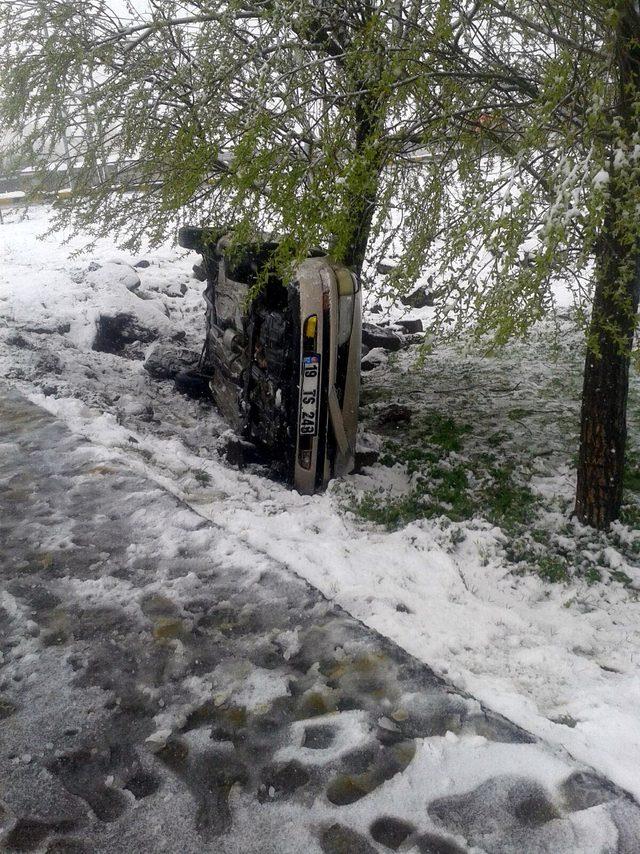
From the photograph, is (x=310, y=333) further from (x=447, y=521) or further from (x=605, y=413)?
(x=605, y=413)

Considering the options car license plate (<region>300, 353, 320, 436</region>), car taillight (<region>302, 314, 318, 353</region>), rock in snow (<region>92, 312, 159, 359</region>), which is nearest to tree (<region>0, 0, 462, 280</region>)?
car taillight (<region>302, 314, 318, 353</region>)

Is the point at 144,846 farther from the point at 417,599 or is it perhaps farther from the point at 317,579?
the point at 417,599

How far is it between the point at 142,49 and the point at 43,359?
3691mm

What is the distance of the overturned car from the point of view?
17.8ft

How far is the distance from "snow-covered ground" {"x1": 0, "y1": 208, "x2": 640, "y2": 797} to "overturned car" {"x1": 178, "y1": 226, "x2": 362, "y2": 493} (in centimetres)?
34

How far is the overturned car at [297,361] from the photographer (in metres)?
5.43

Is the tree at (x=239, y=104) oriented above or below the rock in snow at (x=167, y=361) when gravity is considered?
above

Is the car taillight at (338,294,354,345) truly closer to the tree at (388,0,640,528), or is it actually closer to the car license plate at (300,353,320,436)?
the car license plate at (300,353,320,436)

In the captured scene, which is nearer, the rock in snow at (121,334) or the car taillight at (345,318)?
the car taillight at (345,318)

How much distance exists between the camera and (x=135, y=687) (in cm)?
286

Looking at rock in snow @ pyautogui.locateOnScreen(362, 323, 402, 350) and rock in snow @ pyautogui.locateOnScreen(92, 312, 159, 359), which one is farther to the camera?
rock in snow @ pyautogui.locateOnScreen(362, 323, 402, 350)

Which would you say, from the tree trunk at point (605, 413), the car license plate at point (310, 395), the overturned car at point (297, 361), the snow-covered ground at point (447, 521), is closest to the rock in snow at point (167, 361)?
the snow-covered ground at point (447, 521)

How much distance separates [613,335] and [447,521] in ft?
6.55

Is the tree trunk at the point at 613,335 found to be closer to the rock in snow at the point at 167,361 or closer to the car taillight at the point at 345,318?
the car taillight at the point at 345,318
